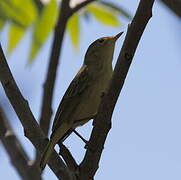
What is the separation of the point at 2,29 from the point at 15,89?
141 centimetres

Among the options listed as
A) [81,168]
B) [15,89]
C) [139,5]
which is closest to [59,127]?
[81,168]

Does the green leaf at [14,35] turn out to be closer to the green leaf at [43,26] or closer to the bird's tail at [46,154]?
the green leaf at [43,26]

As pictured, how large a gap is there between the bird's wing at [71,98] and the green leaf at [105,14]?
0.58 m

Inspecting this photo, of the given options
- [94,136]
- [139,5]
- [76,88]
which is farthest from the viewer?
[76,88]

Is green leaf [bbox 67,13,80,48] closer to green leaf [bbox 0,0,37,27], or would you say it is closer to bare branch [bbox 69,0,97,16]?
bare branch [bbox 69,0,97,16]

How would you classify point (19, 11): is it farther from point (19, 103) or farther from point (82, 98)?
point (19, 103)

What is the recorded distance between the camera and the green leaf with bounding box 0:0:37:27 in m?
4.02

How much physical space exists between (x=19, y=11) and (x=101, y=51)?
5.92 ft

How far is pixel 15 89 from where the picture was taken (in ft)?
9.29

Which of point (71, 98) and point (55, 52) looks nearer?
point (55, 52)

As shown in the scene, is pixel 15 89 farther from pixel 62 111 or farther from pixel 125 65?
pixel 62 111

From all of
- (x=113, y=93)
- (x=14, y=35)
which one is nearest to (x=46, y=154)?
(x=113, y=93)

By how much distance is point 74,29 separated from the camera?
5156 mm

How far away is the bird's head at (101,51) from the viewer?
18.3 feet
